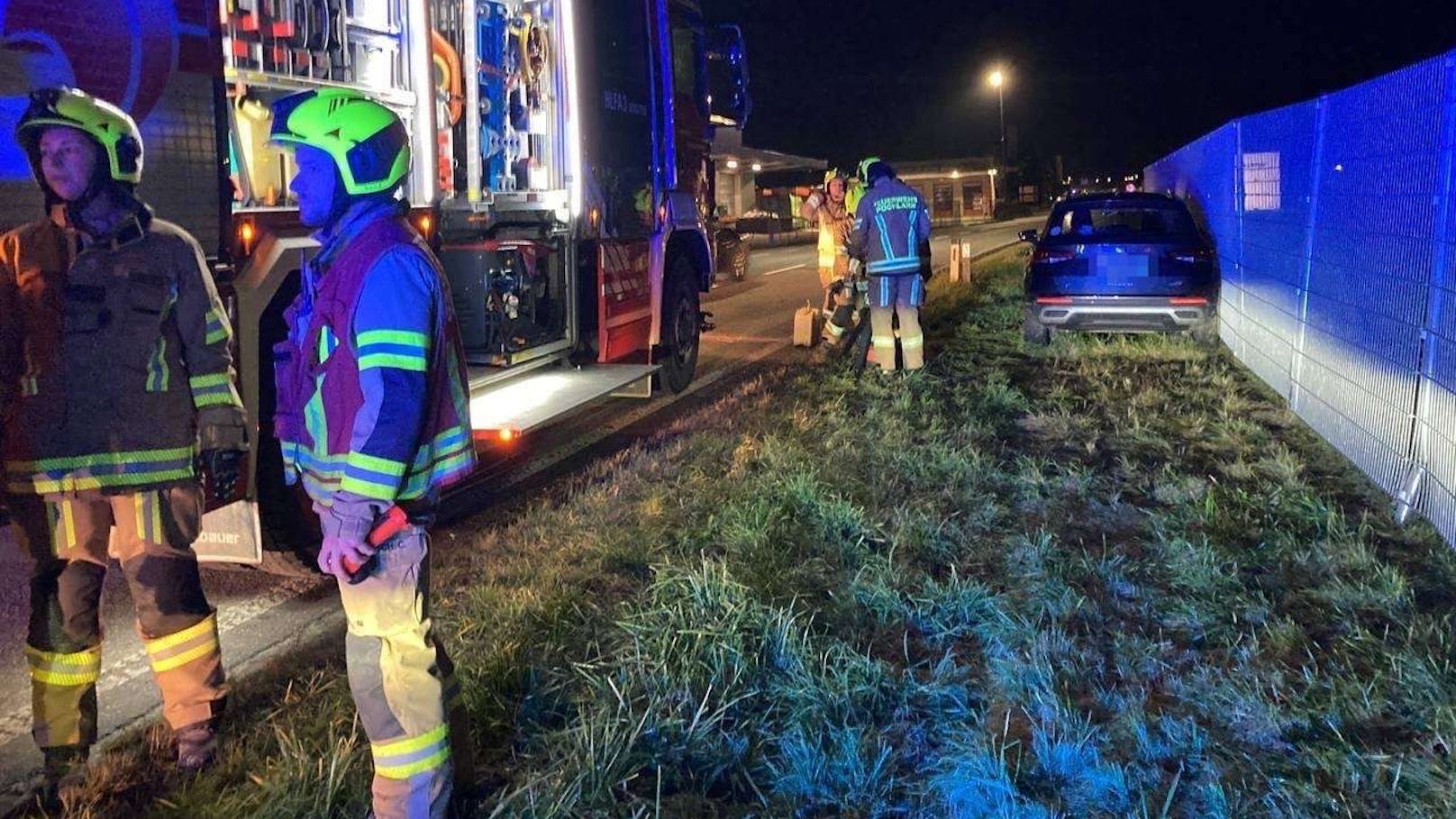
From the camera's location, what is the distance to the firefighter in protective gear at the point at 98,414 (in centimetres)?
308

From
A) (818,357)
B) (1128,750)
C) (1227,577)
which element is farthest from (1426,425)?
(818,357)

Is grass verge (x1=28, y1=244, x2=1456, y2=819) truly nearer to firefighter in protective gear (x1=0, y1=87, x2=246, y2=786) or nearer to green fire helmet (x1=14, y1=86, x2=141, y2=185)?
firefighter in protective gear (x1=0, y1=87, x2=246, y2=786)

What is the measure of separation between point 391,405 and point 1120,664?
244 centimetres

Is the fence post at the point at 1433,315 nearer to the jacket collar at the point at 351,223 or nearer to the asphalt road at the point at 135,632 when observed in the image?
the asphalt road at the point at 135,632

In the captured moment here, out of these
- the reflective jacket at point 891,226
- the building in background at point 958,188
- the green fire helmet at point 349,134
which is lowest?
the reflective jacket at point 891,226

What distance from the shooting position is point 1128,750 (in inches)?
126

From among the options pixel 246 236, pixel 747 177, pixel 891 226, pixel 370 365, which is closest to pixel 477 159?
pixel 246 236

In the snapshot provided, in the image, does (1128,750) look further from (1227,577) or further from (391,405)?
(391,405)

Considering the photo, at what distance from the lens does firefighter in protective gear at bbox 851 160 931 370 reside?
8.80 m

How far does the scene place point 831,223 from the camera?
11047mm

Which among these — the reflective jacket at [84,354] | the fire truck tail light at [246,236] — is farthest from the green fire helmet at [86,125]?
the fire truck tail light at [246,236]

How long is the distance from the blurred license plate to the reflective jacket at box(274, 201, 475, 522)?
8.25m

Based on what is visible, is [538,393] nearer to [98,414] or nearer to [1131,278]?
[98,414]

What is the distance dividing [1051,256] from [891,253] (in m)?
2.03
